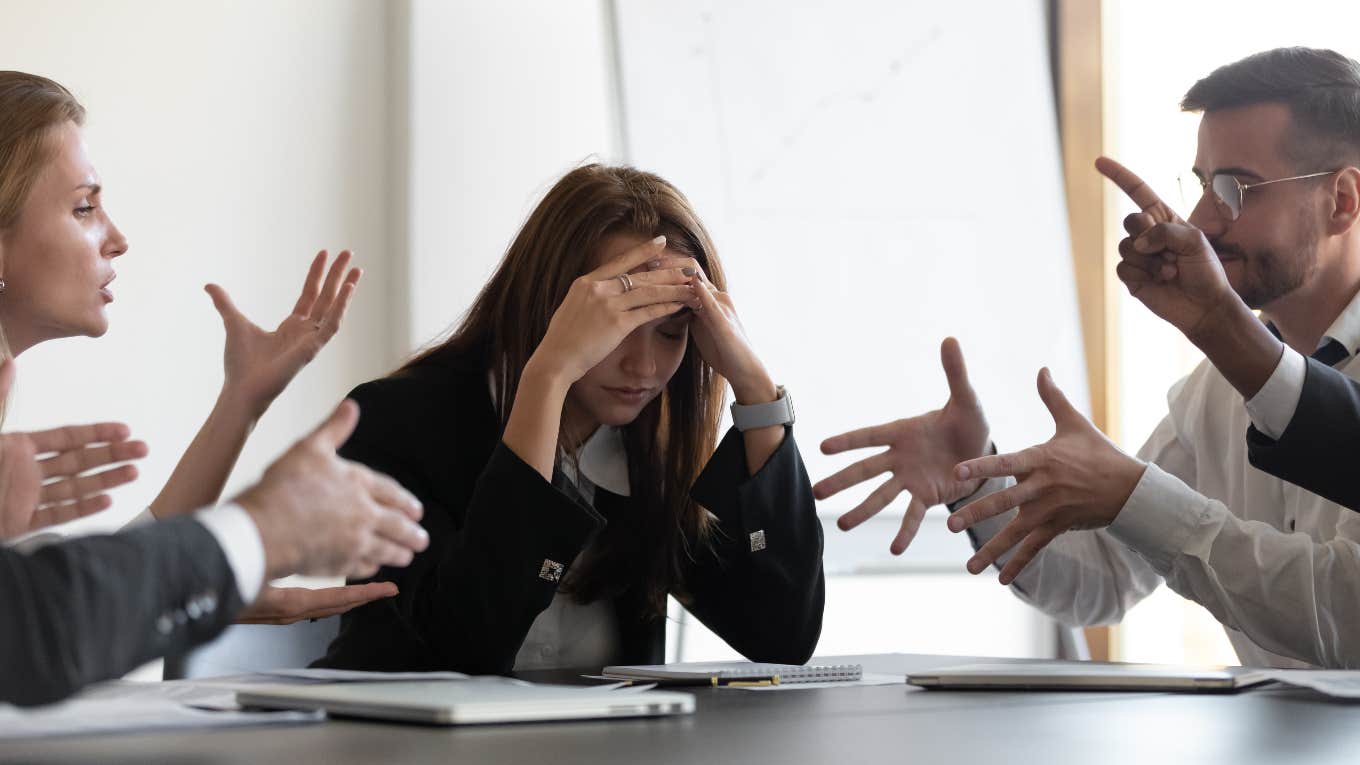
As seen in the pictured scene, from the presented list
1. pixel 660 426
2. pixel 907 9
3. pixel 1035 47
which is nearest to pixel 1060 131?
pixel 1035 47

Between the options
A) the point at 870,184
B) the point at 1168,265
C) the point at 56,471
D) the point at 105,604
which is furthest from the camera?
the point at 870,184

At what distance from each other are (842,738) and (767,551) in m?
0.80

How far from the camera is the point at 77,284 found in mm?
1772

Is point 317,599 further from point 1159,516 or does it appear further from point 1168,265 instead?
point 1168,265

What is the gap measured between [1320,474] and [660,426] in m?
0.84

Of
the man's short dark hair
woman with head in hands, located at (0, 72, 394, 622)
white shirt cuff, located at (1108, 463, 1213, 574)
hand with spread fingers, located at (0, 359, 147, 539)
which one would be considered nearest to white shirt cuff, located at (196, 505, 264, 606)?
hand with spread fingers, located at (0, 359, 147, 539)

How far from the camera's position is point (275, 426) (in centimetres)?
283

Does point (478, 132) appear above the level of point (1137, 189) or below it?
above

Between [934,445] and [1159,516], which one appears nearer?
[1159,516]

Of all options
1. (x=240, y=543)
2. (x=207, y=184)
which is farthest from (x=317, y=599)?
(x=207, y=184)

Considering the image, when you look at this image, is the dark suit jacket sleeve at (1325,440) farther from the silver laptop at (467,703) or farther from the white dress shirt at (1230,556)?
the silver laptop at (467,703)

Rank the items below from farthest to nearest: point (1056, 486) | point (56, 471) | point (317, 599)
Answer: point (1056, 486) → point (317, 599) → point (56, 471)

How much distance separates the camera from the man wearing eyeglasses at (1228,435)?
5.13 feet

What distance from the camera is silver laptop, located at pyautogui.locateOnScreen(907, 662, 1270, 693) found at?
3.99 ft
